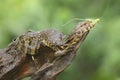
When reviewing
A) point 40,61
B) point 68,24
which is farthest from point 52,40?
point 68,24

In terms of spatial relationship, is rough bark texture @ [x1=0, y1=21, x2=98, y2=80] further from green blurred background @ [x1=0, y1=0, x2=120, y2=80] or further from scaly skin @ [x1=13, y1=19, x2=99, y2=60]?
green blurred background @ [x1=0, y1=0, x2=120, y2=80]

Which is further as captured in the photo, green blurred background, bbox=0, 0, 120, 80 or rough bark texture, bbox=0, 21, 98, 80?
green blurred background, bbox=0, 0, 120, 80

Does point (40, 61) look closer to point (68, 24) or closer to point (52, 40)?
point (52, 40)

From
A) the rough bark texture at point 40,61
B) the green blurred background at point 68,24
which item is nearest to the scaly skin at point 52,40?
the rough bark texture at point 40,61

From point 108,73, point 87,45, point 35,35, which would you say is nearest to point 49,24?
point 87,45

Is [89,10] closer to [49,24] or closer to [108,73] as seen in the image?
[49,24]

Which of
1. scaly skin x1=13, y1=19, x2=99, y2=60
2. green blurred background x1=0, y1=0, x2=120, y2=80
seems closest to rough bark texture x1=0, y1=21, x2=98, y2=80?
scaly skin x1=13, y1=19, x2=99, y2=60

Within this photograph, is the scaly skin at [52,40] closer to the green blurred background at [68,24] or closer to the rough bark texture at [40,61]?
the rough bark texture at [40,61]
